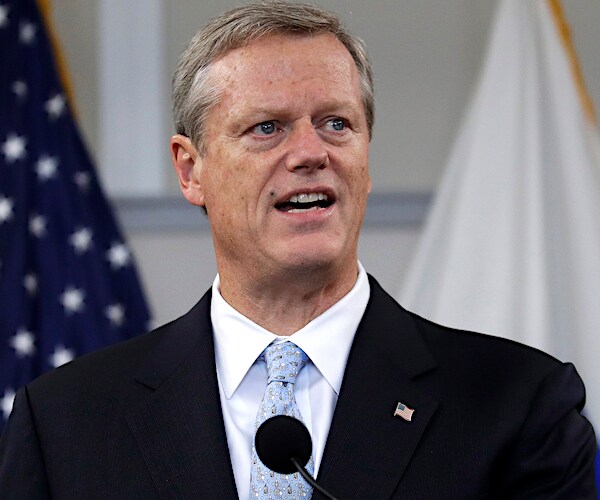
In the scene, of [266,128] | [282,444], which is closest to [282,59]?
[266,128]

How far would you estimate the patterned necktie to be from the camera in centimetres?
209

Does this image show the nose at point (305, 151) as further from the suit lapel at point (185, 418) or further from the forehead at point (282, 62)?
the suit lapel at point (185, 418)

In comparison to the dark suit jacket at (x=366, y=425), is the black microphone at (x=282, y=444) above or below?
above

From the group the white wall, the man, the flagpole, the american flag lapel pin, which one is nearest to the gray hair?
the man

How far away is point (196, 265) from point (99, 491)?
2.38 metres

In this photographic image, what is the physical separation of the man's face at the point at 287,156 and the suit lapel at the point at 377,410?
156mm

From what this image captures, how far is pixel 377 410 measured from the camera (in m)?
2.16

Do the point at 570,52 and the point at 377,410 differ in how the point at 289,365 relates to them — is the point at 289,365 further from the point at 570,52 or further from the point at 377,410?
the point at 570,52

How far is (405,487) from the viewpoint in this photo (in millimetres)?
2061

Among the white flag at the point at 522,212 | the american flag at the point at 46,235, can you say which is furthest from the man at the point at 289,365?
the american flag at the point at 46,235

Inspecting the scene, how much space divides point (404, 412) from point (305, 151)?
0.48m

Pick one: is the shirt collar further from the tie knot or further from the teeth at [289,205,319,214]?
the teeth at [289,205,319,214]

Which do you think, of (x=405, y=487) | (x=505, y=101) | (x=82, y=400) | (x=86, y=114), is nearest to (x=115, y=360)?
(x=82, y=400)

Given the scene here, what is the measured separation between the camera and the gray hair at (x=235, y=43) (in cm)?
233
